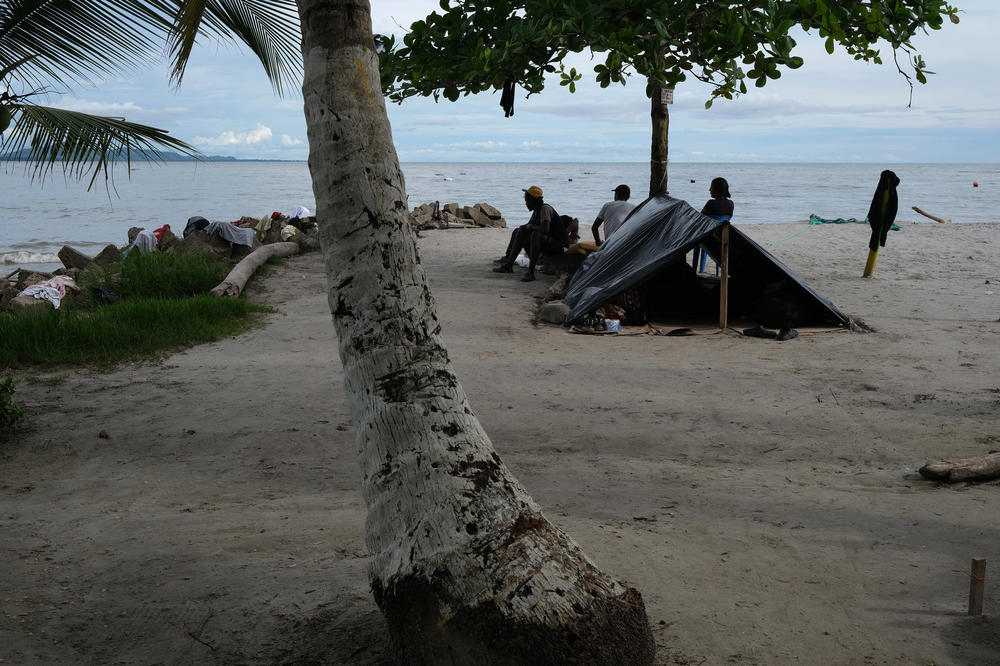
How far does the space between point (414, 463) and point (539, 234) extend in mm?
9617

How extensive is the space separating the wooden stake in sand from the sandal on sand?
18.2 feet

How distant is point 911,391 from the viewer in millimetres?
6332

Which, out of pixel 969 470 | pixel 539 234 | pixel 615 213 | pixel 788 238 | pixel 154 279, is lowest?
pixel 969 470

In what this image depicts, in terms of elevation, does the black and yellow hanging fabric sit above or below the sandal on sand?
above

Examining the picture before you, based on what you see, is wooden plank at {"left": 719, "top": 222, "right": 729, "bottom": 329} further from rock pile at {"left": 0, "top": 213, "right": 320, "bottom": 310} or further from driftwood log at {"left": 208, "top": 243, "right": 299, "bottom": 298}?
rock pile at {"left": 0, "top": 213, "right": 320, "bottom": 310}

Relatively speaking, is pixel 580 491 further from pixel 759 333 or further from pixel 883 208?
pixel 883 208

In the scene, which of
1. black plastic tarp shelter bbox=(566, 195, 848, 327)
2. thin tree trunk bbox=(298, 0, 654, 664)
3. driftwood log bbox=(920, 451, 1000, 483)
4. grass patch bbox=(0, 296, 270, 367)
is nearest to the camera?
thin tree trunk bbox=(298, 0, 654, 664)

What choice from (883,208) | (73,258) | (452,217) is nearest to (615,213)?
(883,208)

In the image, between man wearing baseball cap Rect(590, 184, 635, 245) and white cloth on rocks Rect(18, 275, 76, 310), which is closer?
white cloth on rocks Rect(18, 275, 76, 310)

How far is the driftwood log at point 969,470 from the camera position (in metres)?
4.41

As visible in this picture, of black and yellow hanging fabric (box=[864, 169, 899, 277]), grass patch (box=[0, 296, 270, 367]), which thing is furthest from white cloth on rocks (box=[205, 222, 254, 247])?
black and yellow hanging fabric (box=[864, 169, 899, 277])

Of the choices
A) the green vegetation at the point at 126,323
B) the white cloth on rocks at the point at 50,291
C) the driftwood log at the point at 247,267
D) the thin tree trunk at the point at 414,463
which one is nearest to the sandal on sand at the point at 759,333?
the green vegetation at the point at 126,323

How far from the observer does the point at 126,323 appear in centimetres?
823

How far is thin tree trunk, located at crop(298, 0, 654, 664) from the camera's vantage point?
7.69 ft
